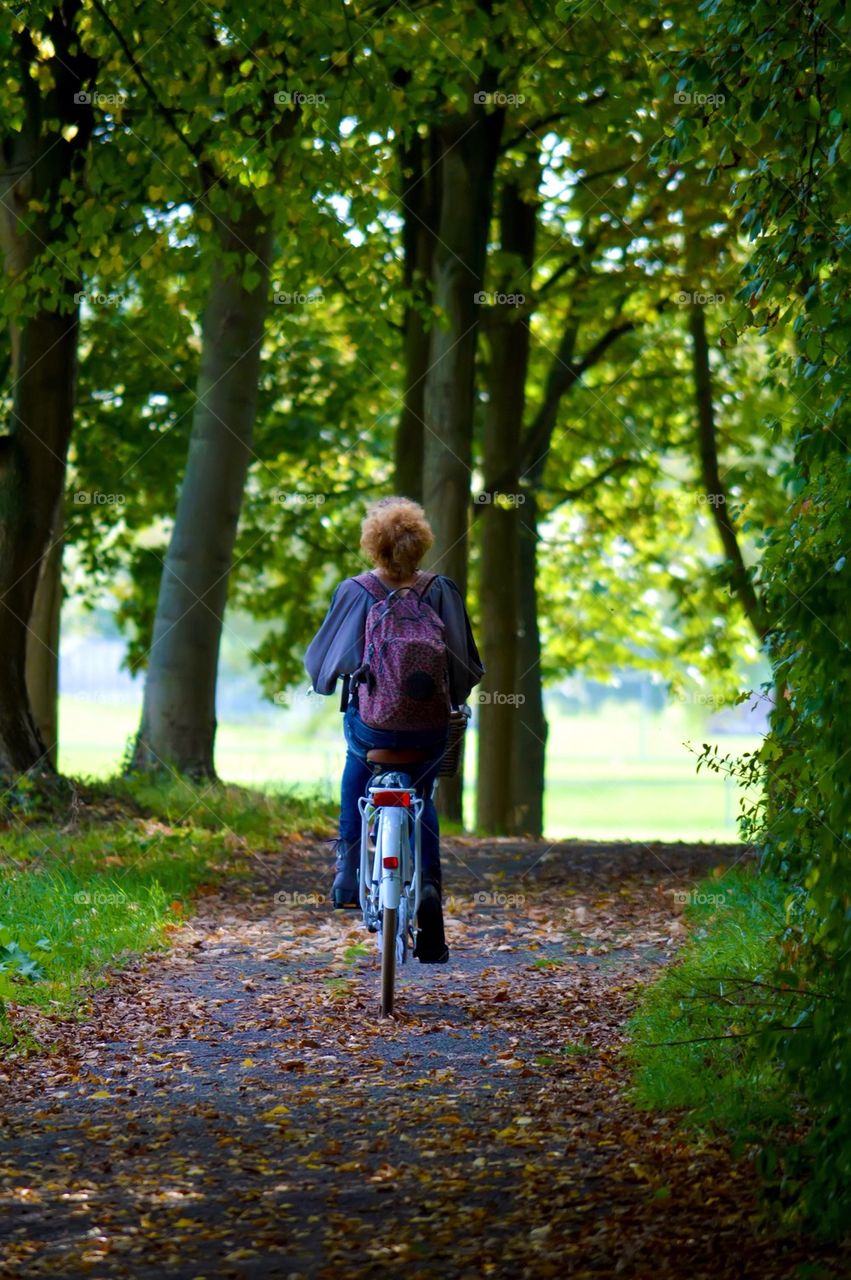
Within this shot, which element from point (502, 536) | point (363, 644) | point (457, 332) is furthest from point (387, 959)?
point (502, 536)

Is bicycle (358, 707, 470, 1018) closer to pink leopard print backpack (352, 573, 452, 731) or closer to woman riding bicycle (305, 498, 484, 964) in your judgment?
woman riding bicycle (305, 498, 484, 964)

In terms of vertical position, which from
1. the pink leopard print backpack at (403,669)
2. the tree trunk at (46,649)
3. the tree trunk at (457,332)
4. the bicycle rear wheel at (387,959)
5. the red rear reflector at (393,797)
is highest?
the tree trunk at (457,332)

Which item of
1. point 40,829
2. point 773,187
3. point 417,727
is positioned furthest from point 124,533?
point 773,187

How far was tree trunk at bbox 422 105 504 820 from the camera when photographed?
14.7 m

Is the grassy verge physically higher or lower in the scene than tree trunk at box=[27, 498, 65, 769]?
lower

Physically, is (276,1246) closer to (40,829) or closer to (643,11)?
(40,829)

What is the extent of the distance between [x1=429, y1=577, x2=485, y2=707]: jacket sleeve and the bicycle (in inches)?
6.4

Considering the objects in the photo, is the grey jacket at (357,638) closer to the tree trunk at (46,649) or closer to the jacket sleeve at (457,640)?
the jacket sleeve at (457,640)

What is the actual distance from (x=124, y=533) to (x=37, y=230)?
865 centimetres

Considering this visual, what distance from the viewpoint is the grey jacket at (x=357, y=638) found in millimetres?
6824

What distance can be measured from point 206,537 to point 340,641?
7096 mm

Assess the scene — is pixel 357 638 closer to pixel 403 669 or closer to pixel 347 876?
pixel 403 669

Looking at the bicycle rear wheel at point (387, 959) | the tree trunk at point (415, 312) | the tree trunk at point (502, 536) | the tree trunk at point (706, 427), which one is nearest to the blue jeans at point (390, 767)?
the bicycle rear wheel at point (387, 959)

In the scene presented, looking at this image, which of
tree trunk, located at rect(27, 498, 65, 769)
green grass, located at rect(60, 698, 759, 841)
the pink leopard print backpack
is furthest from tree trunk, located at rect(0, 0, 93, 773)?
green grass, located at rect(60, 698, 759, 841)
